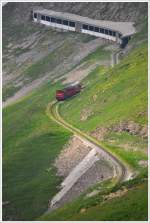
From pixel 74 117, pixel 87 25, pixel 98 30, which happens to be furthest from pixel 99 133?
pixel 87 25

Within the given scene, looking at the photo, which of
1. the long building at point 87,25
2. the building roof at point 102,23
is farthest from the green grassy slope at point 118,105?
the building roof at point 102,23

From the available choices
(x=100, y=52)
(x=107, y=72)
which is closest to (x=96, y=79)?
(x=107, y=72)

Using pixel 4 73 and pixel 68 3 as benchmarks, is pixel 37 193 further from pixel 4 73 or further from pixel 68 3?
pixel 68 3

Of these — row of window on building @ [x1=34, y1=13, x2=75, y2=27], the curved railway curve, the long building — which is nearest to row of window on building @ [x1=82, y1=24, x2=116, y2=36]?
the long building

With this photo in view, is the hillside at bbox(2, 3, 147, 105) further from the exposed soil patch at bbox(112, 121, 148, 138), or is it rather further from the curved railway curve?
the exposed soil patch at bbox(112, 121, 148, 138)

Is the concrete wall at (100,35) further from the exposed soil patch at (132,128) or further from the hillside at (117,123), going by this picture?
the exposed soil patch at (132,128)
